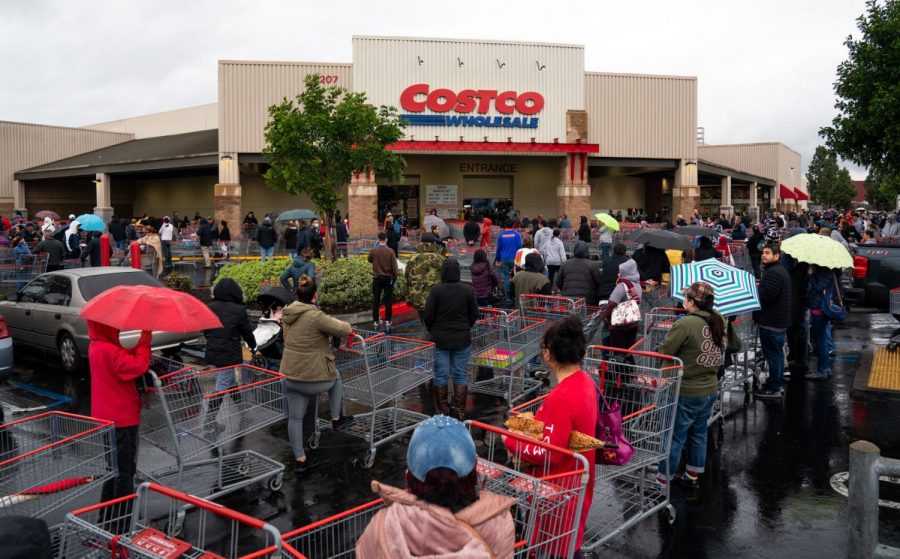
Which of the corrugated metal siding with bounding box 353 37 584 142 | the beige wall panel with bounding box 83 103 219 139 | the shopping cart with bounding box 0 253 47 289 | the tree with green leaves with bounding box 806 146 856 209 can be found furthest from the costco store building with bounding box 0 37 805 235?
the tree with green leaves with bounding box 806 146 856 209

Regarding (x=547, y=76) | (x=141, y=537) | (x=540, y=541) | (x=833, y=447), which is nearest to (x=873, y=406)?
(x=833, y=447)

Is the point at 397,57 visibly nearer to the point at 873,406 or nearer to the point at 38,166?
the point at 38,166

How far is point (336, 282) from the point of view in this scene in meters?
15.6

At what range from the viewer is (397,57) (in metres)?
33.5

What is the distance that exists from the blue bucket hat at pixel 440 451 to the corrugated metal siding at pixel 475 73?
31.2m

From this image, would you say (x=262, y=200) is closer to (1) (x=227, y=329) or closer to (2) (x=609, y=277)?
(2) (x=609, y=277)

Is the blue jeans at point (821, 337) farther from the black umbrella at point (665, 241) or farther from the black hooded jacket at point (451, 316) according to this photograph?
the black hooded jacket at point (451, 316)

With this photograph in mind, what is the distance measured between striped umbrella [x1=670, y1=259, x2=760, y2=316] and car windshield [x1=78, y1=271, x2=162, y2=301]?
824 centimetres

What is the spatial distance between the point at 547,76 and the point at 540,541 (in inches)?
1296

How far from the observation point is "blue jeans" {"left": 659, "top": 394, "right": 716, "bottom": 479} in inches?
254

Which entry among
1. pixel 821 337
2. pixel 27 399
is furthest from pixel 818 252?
pixel 27 399

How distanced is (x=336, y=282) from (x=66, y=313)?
5570 mm

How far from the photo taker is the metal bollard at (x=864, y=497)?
4180 mm

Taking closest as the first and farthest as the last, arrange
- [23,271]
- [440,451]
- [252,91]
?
[440,451]
[23,271]
[252,91]
